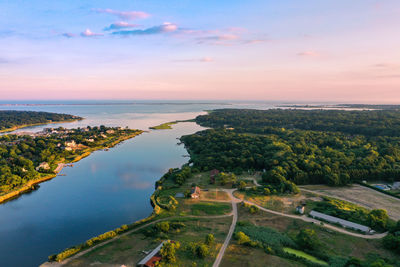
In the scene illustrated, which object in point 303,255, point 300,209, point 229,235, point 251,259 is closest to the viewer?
point 251,259

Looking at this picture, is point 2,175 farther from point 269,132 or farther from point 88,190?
point 269,132

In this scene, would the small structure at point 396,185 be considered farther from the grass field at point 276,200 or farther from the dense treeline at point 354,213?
the grass field at point 276,200

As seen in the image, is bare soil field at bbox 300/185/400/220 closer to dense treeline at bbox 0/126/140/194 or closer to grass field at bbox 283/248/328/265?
grass field at bbox 283/248/328/265

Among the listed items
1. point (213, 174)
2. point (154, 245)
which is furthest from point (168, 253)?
point (213, 174)

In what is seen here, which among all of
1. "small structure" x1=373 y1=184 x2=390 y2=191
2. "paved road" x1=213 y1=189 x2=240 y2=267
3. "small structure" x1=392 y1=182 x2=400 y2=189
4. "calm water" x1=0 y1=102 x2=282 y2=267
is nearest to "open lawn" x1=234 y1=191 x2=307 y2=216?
"paved road" x1=213 y1=189 x2=240 y2=267

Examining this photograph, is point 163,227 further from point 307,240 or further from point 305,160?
point 305,160

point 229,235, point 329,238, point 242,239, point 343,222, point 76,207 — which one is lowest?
point 76,207

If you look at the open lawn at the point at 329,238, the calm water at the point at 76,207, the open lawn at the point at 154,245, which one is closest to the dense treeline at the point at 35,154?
the calm water at the point at 76,207
